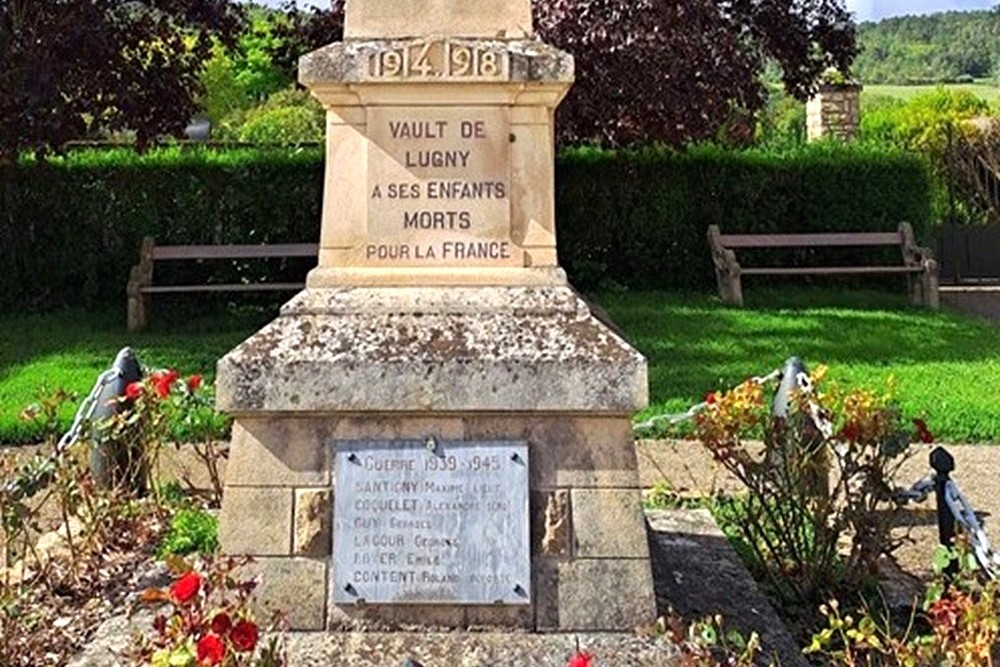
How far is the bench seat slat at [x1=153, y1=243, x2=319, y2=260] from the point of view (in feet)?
42.0

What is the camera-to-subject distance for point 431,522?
3.75 m

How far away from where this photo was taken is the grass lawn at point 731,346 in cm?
866

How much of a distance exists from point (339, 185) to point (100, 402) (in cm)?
188

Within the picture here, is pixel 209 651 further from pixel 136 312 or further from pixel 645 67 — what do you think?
pixel 136 312

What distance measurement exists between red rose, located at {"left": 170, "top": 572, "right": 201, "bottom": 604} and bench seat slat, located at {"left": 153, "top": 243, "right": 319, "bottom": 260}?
10138 millimetres

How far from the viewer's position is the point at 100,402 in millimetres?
5348

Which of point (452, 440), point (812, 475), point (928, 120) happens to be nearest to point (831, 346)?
point (812, 475)

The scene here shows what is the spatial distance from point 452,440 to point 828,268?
1149 cm

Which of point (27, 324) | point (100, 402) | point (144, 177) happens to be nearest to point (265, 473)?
point (100, 402)

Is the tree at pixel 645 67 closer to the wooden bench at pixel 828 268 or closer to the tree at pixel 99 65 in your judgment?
the wooden bench at pixel 828 268

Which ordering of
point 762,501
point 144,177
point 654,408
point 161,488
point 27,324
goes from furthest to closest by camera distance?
point 144,177 → point 27,324 → point 654,408 → point 161,488 → point 762,501

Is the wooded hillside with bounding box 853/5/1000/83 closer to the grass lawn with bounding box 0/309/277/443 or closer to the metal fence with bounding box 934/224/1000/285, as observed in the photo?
the metal fence with bounding box 934/224/1000/285

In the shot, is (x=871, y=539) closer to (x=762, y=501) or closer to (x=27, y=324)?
(x=762, y=501)

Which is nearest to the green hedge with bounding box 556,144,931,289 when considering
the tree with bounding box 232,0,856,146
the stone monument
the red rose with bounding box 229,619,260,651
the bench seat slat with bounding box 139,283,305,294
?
the tree with bounding box 232,0,856,146
